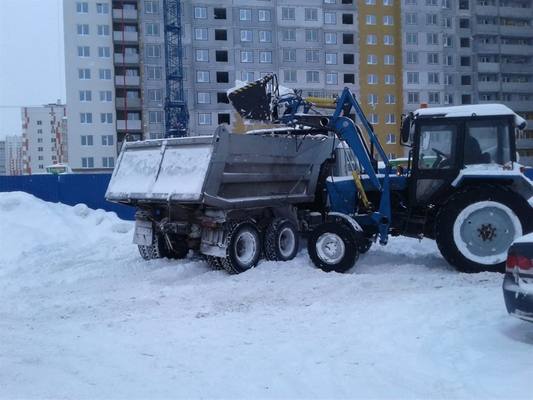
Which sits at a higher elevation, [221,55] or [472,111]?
[221,55]

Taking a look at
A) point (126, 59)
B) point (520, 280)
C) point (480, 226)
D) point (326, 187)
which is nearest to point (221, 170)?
point (326, 187)

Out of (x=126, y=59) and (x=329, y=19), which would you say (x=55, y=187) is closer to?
(x=126, y=59)

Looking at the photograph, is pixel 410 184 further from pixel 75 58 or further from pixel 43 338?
pixel 75 58

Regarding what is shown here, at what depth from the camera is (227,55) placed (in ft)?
224

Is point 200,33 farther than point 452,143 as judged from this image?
Yes

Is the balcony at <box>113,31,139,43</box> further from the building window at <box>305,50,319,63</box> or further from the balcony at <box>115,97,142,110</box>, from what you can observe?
the building window at <box>305,50,319,63</box>

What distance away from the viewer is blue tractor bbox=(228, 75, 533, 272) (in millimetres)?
9547

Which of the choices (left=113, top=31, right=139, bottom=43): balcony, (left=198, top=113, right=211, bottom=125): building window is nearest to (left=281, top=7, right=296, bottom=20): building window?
(left=198, top=113, right=211, bottom=125): building window

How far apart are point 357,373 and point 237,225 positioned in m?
5.19

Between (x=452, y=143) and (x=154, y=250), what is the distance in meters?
5.80

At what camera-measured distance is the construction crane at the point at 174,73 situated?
6159 cm

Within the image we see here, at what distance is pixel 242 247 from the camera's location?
1039 cm

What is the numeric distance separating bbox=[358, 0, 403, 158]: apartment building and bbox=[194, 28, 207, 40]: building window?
19.0m

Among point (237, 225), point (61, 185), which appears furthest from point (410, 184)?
point (61, 185)
